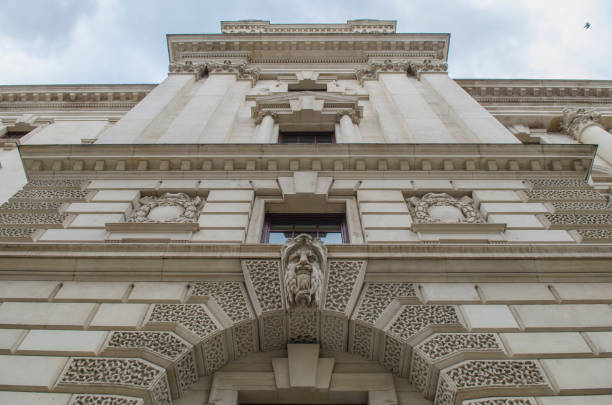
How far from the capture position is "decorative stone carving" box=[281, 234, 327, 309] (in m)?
7.53

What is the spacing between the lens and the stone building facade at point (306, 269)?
688cm

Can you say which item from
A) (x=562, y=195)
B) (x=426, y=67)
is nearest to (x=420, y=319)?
(x=562, y=195)

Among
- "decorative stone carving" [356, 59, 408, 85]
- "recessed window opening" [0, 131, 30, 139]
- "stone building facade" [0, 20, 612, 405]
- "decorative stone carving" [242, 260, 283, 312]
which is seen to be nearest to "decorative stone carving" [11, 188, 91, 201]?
"stone building facade" [0, 20, 612, 405]

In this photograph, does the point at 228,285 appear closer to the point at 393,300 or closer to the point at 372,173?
the point at 393,300

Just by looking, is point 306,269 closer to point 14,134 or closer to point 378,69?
point 378,69

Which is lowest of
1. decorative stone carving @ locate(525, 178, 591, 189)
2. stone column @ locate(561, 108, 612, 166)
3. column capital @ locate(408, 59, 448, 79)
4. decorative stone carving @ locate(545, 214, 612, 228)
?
decorative stone carving @ locate(545, 214, 612, 228)

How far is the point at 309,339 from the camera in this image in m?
7.95

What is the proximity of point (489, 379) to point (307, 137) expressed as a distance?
1240 cm

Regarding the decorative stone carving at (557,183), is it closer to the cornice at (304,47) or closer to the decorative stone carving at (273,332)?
the decorative stone carving at (273,332)

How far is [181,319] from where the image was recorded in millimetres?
7633

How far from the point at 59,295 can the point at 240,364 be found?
134 inches

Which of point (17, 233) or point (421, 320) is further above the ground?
point (17, 233)

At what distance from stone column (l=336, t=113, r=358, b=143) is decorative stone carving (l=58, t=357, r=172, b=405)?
10586mm

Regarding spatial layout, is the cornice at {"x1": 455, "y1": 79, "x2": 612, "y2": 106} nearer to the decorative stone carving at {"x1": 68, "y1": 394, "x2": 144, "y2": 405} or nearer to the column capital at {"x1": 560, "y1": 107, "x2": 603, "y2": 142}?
the column capital at {"x1": 560, "y1": 107, "x2": 603, "y2": 142}
